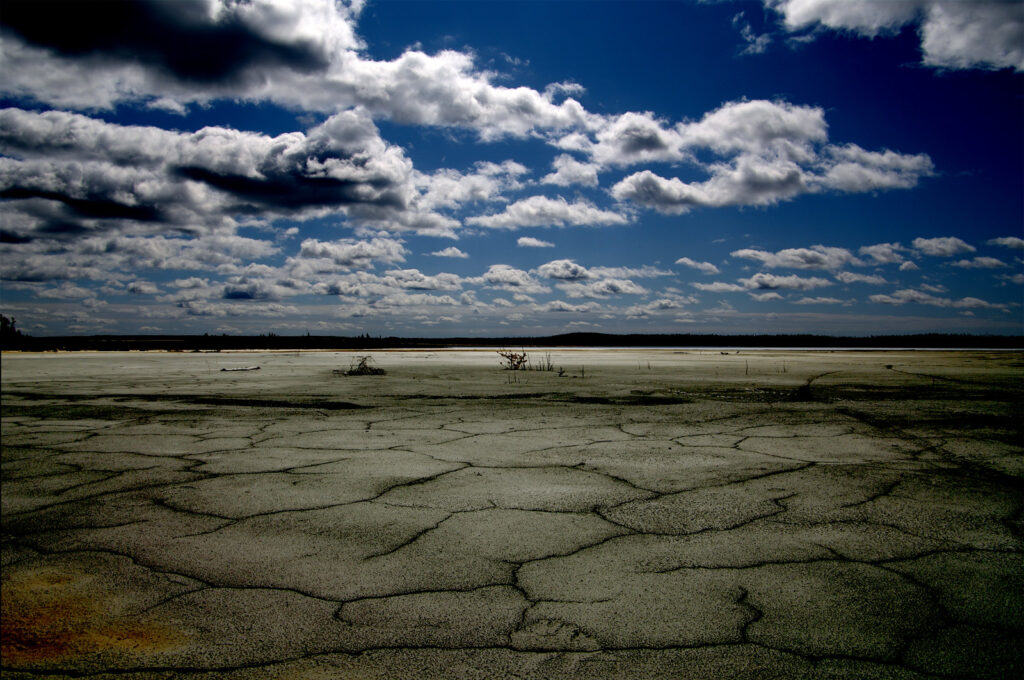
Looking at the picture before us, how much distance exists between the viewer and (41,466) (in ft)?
14.2

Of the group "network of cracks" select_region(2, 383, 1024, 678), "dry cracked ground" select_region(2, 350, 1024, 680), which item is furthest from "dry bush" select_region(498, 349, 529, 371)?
"network of cracks" select_region(2, 383, 1024, 678)

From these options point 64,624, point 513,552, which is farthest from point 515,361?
point 64,624

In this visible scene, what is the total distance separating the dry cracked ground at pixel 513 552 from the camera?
6.16ft

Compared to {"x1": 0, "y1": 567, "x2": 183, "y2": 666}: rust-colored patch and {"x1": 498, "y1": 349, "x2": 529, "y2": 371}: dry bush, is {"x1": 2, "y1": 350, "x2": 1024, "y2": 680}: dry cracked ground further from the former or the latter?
{"x1": 498, "y1": 349, "x2": 529, "y2": 371}: dry bush

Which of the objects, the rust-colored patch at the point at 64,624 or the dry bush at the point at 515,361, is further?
the dry bush at the point at 515,361

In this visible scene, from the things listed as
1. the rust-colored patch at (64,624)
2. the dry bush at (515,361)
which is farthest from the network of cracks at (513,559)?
the dry bush at (515,361)

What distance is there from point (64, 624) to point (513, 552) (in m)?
1.73

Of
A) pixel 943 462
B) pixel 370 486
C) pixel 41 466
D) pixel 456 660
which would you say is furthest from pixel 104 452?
pixel 943 462

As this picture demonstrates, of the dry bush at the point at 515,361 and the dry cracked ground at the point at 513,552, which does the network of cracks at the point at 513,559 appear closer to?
the dry cracked ground at the point at 513,552

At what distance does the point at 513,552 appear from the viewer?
2.67 m

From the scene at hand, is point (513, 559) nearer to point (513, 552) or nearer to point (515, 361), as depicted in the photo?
point (513, 552)

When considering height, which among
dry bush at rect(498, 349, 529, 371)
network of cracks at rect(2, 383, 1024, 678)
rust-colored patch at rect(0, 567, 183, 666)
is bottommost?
rust-colored patch at rect(0, 567, 183, 666)

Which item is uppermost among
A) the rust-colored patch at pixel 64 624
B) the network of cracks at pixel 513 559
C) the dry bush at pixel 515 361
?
the dry bush at pixel 515 361

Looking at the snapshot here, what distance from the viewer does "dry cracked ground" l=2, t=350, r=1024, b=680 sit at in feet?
6.16
